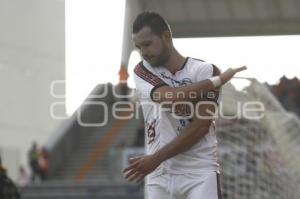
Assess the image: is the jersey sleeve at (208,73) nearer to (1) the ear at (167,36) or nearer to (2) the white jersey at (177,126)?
(2) the white jersey at (177,126)

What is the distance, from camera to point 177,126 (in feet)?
18.6

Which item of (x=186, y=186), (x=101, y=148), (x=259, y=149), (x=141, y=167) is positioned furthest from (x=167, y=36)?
(x=101, y=148)

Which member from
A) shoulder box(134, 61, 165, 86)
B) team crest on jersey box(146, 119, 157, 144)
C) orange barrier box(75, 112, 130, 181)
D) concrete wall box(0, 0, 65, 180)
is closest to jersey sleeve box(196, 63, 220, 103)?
shoulder box(134, 61, 165, 86)

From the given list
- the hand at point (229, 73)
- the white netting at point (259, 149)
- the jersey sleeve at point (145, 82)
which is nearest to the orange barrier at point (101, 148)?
the white netting at point (259, 149)

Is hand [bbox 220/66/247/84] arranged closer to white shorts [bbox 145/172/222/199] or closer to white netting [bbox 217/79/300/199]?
white shorts [bbox 145/172/222/199]

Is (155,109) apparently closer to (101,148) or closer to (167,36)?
(167,36)

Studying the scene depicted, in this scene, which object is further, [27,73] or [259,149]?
[27,73]

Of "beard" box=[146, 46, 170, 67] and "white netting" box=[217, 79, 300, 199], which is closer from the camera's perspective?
"beard" box=[146, 46, 170, 67]

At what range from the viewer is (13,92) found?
3331 centimetres

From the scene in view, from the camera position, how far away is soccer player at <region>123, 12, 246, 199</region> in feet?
18.1

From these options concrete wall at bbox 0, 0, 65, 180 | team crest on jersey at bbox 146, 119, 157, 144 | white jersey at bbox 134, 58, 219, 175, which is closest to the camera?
white jersey at bbox 134, 58, 219, 175

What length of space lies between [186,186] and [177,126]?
0.35 m

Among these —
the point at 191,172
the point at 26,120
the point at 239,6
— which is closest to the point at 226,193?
the point at 239,6

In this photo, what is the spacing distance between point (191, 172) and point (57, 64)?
95.9 feet
